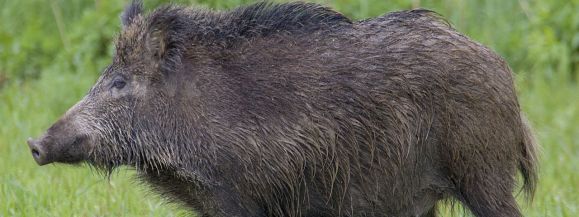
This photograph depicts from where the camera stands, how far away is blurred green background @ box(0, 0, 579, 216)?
7.97 meters

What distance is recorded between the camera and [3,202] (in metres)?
5.85

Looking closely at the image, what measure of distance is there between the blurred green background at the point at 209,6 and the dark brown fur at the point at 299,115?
193 cm

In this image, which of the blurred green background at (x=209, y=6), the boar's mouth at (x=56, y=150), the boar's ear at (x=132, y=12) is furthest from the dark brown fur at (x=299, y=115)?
the blurred green background at (x=209, y=6)

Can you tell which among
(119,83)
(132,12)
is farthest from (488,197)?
(132,12)

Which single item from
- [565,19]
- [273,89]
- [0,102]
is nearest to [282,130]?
[273,89]

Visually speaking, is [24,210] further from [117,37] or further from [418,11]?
[418,11]

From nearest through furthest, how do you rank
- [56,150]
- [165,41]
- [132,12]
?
[56,150] < [165,41] < [132,12]

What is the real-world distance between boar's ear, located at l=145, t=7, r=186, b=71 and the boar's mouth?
20.1 inches

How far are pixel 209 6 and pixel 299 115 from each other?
10.2 feet

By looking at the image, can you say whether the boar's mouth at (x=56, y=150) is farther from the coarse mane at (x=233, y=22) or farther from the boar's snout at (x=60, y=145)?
the coarse mane at (x=233, y=22)

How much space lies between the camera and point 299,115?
16.4ft

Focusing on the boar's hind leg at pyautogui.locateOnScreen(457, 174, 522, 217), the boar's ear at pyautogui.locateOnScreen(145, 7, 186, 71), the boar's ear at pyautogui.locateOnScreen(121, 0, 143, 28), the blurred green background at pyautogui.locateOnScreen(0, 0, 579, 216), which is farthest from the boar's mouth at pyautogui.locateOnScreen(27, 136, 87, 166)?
the blurred green background at pyautogui.locateOnScreen(0, 0, 579, 216)

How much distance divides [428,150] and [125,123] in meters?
1.45

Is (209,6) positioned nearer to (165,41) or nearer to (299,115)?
(165,41)
